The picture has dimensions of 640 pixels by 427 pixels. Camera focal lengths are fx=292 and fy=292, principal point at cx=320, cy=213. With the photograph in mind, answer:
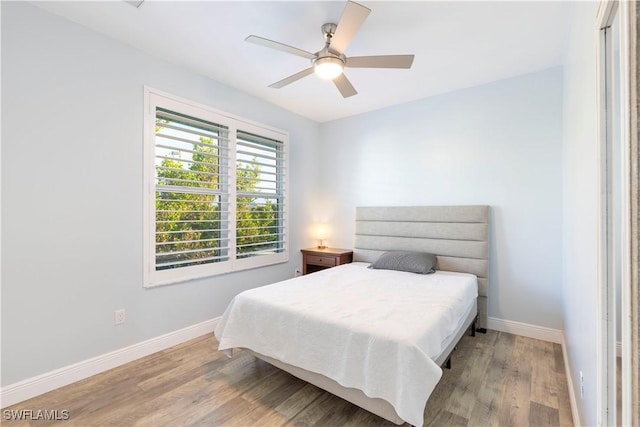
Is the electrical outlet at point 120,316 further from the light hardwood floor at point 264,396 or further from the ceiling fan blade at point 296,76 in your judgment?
the ceiling fan blade at point 296,76

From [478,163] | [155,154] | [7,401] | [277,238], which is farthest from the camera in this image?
[277,238]

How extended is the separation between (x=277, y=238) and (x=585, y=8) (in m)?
3.49

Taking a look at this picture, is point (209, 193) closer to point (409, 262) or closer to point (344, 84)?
point (344, 84)

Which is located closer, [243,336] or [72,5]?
[72,5]

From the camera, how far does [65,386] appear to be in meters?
2.16

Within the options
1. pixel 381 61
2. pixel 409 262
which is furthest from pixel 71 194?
pixel 409 262

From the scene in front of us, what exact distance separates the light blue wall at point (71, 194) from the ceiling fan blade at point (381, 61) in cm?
180

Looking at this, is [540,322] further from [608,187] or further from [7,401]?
[7,401]

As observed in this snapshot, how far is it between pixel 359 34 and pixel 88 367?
339 centimetres

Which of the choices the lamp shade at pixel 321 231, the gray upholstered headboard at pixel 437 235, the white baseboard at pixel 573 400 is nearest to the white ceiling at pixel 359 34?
the gray upholstered headboard at pixel 437 235

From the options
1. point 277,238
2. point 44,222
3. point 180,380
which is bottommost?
point 180,380

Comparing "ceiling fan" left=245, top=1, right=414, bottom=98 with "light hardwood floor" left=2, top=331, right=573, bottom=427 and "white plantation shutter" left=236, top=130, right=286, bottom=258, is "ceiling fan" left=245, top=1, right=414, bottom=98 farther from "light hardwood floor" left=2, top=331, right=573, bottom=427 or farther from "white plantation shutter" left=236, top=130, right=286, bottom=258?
"light hardwood floor" left=2, top=331, right=573, bottom=427

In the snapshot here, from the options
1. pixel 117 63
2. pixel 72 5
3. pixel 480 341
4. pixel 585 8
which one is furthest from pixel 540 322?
pixel 72 5

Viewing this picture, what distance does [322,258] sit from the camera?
403cm
